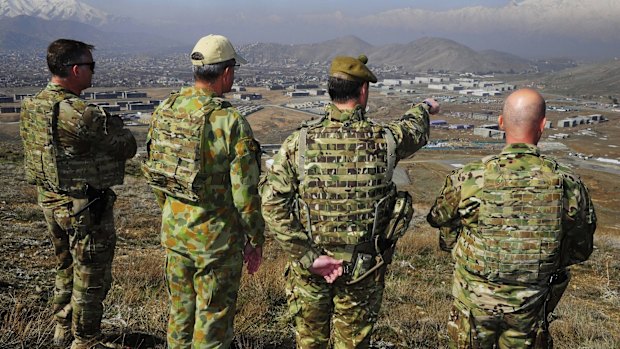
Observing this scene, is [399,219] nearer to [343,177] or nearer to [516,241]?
[343,177]

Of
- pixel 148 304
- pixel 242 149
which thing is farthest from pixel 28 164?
pixel 242 149

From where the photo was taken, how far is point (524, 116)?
274cm

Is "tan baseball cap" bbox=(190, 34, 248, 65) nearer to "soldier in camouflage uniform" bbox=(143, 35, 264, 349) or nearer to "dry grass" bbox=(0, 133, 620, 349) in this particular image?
"soldier in camouflage uniform" bbox=(143, 35, 264, 349)

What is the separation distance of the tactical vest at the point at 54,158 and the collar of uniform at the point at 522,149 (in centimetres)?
300

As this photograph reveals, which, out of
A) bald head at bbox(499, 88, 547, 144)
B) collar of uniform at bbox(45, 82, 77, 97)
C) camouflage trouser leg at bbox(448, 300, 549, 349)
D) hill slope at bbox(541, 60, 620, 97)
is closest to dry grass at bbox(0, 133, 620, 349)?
camouflage trouser leg at bbox(448, 300, 549, 349)

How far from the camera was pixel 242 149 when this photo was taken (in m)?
2.88

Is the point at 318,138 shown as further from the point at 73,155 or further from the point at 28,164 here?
the point at 28,164

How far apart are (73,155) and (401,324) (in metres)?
3.30

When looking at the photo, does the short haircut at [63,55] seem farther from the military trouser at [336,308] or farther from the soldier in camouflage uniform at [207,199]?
the military trouser at [336,308]

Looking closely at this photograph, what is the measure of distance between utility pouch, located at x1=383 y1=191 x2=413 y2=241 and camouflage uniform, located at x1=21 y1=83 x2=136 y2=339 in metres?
2.25

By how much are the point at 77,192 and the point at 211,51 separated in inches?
63.9

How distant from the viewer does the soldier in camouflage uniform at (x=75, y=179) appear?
3.45 metres

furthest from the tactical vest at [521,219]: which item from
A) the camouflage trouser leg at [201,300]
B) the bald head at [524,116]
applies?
the camouflage trouser leg at [201,300]

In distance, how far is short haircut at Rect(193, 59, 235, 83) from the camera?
3021mm
